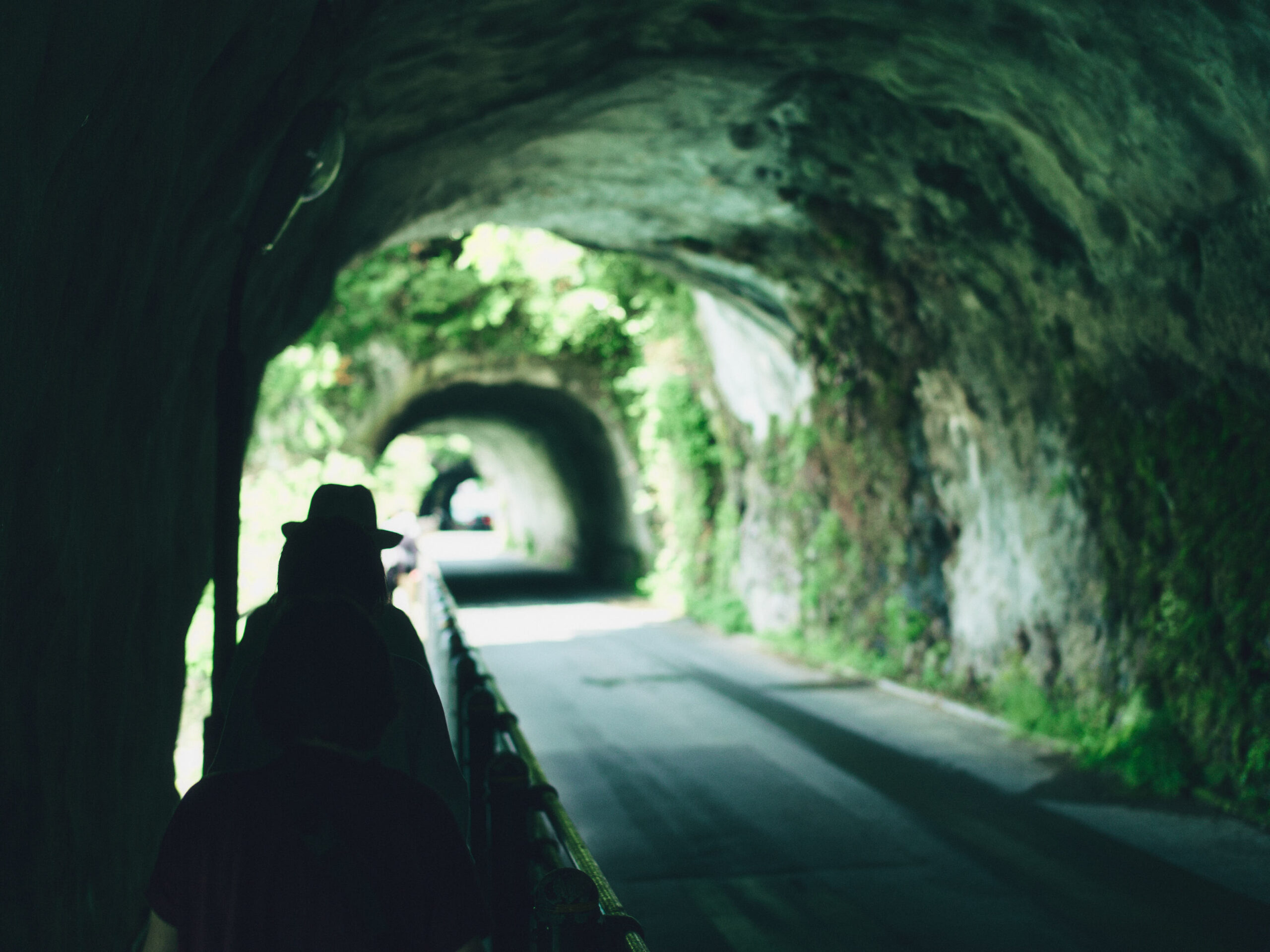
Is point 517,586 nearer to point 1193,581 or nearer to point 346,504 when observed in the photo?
point 1193,581

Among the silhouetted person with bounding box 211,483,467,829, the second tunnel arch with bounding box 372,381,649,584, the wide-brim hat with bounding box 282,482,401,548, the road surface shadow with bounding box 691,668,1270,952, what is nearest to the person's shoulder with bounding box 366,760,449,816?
the silhouetted person with bounding box 211,483,467,829

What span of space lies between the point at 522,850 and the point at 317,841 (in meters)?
1.54

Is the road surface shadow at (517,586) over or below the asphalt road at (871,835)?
over

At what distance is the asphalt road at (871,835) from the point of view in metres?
5.15

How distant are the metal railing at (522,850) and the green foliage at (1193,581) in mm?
5085

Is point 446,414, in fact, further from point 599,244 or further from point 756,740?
point 756,740

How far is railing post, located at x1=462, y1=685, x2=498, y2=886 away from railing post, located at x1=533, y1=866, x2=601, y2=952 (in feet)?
5.63

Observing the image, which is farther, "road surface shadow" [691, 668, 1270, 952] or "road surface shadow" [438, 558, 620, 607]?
"road surface shadow" [438, 558, 620, 607]

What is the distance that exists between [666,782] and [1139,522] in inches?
174

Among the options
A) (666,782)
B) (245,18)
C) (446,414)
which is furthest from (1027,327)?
(446,414)

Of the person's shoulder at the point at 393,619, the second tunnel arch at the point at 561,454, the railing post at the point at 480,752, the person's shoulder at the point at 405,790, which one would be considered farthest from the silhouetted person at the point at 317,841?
the second tunnel arch at the point at 561,454

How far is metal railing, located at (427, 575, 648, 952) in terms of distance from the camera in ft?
7.27

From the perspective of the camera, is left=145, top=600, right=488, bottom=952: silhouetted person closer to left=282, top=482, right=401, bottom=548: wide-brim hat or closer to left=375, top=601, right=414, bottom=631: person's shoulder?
left=375, top=601, right=414, bottom=631: person's shoulder

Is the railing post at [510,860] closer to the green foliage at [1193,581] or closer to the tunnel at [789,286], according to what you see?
the tunnel at [789,286]
